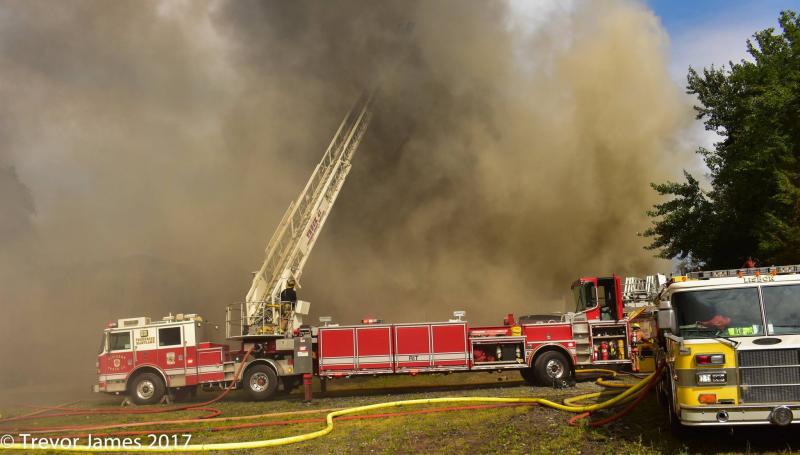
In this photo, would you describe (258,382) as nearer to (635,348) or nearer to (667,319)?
(635,348)

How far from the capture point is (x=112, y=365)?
21312mm

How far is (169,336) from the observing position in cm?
2150

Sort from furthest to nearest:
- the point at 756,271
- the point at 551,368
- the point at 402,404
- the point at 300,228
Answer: the point at 300,228 < the point at 551,368 < the point at 402,404 < the point at 756,271

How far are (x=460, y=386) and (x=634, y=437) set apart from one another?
10683 millimetres

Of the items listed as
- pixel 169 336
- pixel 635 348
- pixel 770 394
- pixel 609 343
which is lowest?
pixel 770 394

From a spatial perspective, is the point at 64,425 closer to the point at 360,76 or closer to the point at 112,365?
the point at 112,365

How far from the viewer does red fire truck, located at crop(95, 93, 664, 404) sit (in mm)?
18859

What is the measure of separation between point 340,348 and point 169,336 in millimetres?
5968

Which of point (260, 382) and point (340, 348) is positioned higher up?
point (340, 348)

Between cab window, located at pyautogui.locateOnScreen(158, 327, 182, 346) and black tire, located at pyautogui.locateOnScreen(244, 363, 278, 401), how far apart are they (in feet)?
9.32

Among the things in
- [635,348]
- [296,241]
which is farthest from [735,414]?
[296,241]

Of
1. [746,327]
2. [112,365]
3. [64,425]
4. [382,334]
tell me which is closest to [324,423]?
[382,334]

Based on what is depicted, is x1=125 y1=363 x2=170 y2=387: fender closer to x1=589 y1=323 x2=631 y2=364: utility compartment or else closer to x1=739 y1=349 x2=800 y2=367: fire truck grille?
x1=589 y1=323 x2=631 y2=364: utility compartment

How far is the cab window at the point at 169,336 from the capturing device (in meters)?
21.5
